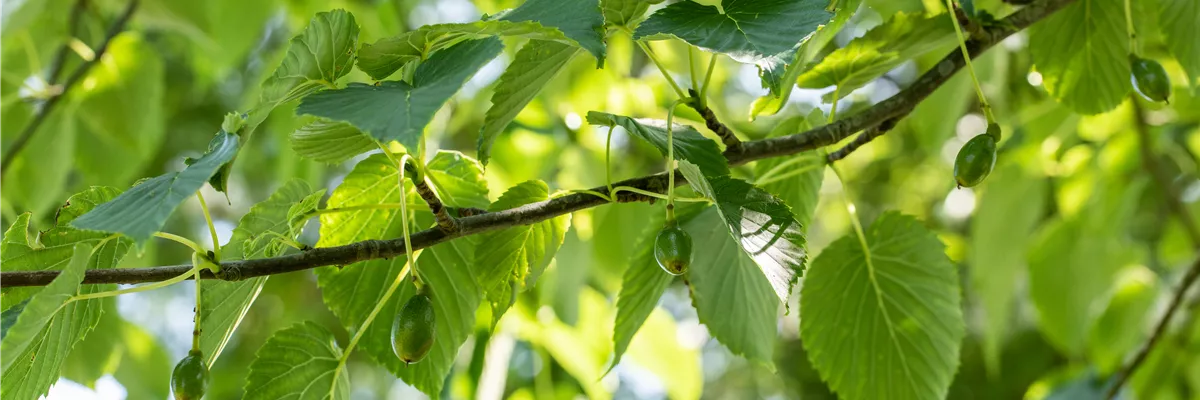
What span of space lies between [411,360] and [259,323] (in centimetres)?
344

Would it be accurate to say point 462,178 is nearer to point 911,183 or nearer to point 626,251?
point 626,251

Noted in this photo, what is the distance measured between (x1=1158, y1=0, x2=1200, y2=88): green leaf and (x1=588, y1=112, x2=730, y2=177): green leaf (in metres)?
0.56

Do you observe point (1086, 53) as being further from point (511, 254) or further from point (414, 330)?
point (414, 330)

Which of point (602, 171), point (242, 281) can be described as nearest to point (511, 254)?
point (242, 281)

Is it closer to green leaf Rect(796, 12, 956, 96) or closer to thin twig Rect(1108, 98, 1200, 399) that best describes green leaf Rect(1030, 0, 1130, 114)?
green leaf Rect(796, 12, 956, 96)

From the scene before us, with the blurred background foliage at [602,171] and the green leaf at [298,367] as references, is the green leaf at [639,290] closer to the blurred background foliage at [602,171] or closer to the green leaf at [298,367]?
the green leaf at [298,367]

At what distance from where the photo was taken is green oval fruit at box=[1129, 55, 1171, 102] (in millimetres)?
841

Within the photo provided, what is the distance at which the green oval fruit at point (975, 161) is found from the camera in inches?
26.9

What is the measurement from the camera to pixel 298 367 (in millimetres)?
740

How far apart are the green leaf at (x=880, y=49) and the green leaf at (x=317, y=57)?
0.41 meters

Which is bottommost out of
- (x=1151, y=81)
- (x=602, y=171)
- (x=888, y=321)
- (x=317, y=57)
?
(x=888, y=321)

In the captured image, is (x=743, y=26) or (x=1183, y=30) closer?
(x=743, y=26)

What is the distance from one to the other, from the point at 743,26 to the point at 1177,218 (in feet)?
4.97

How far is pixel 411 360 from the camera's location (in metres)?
0.62
